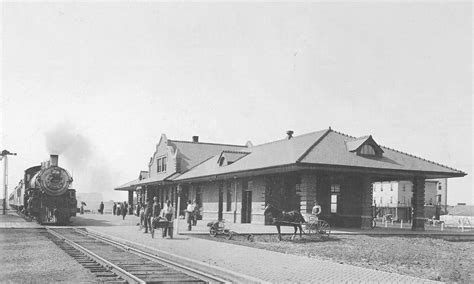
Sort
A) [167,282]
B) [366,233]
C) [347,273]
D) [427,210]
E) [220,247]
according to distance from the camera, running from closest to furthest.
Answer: [167,282] < [347,273] < [220,247] < [366,233] < [427,210]

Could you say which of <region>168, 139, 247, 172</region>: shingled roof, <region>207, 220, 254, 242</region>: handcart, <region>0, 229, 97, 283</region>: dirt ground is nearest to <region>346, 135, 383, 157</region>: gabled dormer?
<region>207, 220, 254, 242</region>: handcart

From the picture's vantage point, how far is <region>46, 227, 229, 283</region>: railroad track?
968cm

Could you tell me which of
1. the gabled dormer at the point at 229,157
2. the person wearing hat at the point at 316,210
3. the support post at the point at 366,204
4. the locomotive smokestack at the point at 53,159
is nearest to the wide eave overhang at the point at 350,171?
the support post at the point at 366,204

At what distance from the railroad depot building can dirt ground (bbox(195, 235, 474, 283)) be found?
4258 millimetres

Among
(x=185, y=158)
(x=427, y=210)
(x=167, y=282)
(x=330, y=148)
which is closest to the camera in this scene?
(x=167, y=282)


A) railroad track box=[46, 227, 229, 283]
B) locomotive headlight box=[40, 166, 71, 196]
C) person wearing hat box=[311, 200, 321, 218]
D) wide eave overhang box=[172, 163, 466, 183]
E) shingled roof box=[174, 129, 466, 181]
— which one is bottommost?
railroad track box=[46, 227, 229, 283]

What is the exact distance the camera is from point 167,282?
366 inches

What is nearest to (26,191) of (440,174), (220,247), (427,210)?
(220,247)

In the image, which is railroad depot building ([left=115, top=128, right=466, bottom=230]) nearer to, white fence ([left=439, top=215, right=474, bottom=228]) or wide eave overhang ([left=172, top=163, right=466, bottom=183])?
wide eave overhang ([left=172, top=163, right=466, bottom=183])

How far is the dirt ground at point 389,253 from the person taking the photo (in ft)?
37.8

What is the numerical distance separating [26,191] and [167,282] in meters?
23.9

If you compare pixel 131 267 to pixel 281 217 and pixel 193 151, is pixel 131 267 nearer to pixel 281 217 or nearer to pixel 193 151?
pixel 281 217

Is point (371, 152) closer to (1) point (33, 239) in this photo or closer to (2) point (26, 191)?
(1) point (33, 239)

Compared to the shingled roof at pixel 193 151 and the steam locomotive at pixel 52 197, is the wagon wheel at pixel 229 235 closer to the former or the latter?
the steam locomotive at pixel 52 197
